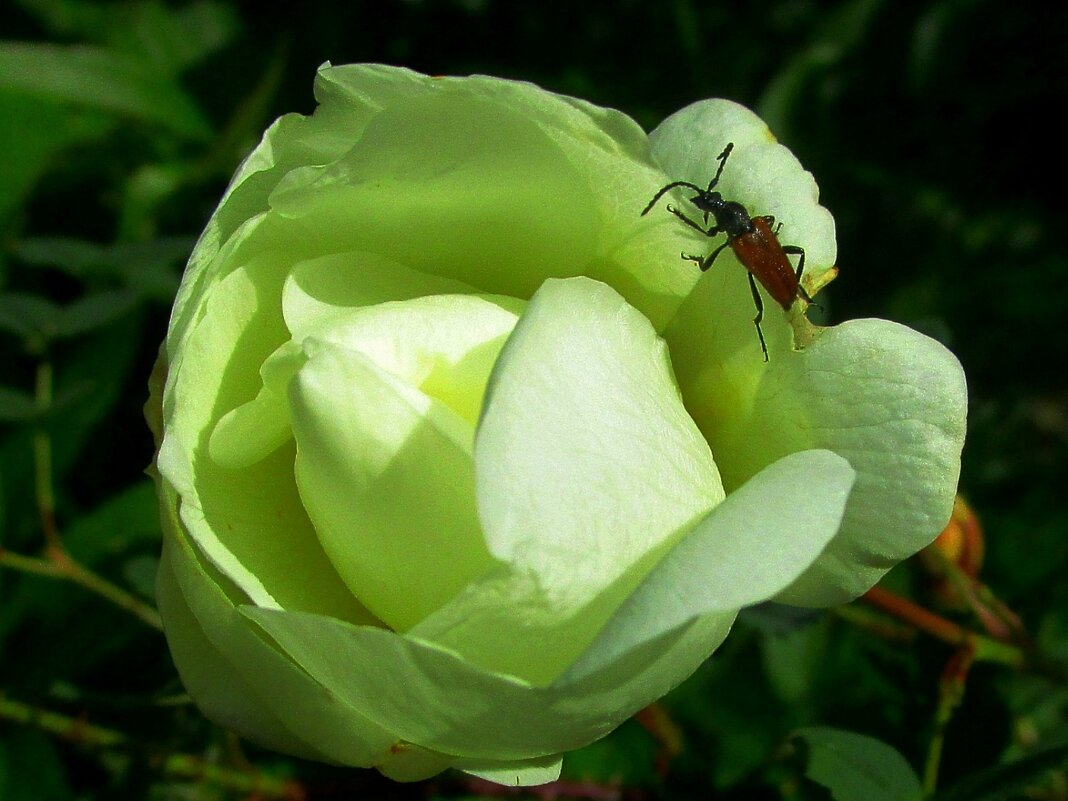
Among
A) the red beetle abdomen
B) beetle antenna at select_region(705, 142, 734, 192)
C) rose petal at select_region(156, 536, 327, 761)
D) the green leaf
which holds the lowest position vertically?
the green leaf

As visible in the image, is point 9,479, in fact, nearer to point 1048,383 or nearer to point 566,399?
point 566,399

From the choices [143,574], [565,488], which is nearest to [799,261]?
[565,488]

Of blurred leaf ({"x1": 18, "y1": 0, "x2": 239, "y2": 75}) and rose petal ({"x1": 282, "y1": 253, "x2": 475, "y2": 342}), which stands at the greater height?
rose petal ({"x1": 282, "y1": 253, "x2": 475, "y2": 342})

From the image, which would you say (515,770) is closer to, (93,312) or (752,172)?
(752,172)

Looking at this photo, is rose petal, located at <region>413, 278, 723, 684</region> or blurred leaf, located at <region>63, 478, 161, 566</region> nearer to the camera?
rose petal, located at <region>413, 278, 723, 684</region>

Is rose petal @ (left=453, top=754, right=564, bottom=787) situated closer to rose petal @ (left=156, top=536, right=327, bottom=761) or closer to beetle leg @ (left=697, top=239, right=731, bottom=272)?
rose petal @ (left=156, top=536, right=327, bottom=761)

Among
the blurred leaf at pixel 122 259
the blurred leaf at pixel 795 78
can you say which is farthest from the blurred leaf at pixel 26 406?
the blurred leaf at pixel 795 78

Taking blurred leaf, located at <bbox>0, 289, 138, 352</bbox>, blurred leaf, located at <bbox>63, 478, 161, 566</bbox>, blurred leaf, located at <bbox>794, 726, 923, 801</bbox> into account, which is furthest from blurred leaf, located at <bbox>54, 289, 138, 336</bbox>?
blurred leaf, located at <bbox>794, 726, 923, 801</bbox>

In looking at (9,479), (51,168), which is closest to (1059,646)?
(9,479)
